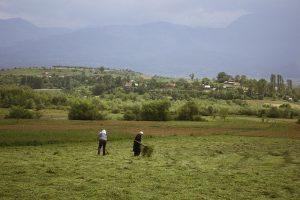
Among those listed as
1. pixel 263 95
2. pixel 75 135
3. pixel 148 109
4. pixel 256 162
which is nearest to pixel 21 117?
pixel 148 109

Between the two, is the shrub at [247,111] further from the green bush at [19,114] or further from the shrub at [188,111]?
the green bush at [19,114]

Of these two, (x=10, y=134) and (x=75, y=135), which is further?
(x=75, y=135)

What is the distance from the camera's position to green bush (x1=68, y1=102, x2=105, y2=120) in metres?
94.2

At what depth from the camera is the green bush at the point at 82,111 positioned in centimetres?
9419

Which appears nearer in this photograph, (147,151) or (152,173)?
(152,173)

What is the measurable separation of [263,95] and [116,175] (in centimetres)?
16079

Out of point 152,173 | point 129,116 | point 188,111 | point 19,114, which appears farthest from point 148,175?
point 188,111

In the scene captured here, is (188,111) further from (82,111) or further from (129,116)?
(82,111)

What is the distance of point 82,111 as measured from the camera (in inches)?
3725

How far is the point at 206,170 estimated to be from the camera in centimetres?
3095

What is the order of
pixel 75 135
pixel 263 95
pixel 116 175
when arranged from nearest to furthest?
1. pixel 116 175
2. pixel 75 135
3. pixel 263 95

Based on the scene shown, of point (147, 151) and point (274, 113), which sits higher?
point (147, 151)

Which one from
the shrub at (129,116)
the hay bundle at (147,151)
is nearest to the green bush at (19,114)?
the shrub at (129,116)

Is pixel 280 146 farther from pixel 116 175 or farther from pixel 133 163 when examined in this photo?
pixel 116 175
